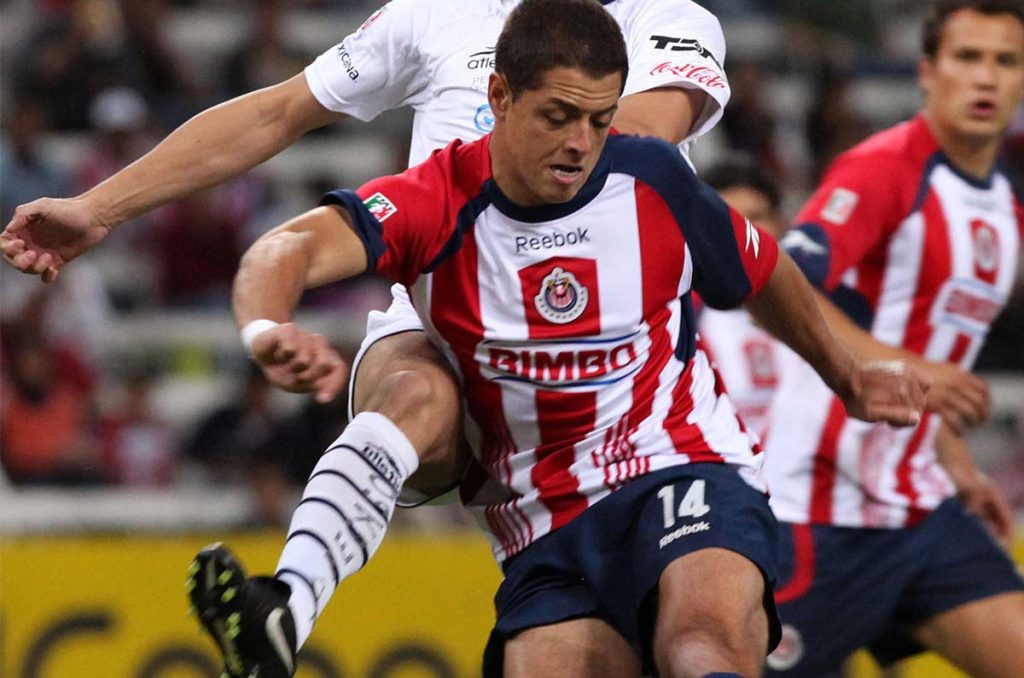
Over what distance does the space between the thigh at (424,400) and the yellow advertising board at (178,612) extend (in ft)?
10.7

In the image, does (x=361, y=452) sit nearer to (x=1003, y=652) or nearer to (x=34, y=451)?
(x=1003, y=652)

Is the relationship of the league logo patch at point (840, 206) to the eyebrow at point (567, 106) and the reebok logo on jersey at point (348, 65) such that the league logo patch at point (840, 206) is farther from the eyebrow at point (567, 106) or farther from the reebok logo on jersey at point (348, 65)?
the eyebrow at point (567, 106)

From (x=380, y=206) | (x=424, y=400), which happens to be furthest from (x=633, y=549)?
(x=380, y=206)

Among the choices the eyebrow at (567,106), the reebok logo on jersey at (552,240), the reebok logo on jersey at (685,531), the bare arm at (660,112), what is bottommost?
the reebok logo on jersey at (685,531)

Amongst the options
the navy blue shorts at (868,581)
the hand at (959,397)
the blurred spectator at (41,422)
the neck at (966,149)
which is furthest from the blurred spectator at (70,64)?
→ the hand at (959,397)

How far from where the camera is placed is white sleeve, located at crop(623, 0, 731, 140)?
4.69 metres

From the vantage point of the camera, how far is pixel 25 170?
9.95 m

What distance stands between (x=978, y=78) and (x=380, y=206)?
2.45 m

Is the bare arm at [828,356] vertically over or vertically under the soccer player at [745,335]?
over

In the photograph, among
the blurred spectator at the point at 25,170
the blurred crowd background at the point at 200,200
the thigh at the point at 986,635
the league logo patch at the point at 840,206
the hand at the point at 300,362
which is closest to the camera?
the hand at the point at 300,362

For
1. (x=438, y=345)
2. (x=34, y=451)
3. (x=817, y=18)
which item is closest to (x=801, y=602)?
(x=438, y=345)

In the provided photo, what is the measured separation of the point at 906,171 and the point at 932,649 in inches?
56.4

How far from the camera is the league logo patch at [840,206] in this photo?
552cm

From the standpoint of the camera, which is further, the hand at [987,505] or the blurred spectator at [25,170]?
the blurred spectator at [25,170]
